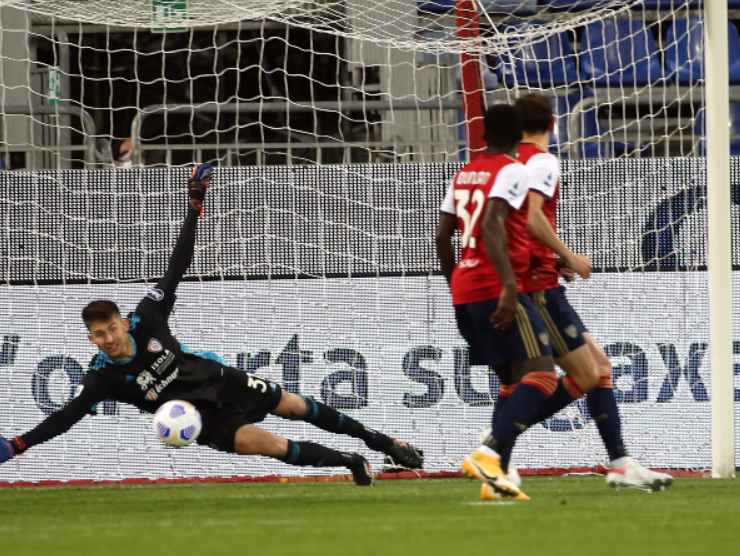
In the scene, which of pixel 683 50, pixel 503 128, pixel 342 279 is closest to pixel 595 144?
pixel 683 50

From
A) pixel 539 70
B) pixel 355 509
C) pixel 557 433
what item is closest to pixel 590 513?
pixel 355 509

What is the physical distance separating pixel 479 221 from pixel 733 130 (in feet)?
24.5

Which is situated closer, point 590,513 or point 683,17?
point 590,513

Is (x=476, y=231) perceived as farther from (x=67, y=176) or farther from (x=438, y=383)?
(x=67, y=176)

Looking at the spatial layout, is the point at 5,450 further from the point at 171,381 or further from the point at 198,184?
the point at 198,184

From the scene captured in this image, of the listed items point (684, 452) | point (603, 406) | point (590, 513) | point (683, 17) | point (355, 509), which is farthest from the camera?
point (683, 17)

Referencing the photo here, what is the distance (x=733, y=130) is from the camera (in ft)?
46.5

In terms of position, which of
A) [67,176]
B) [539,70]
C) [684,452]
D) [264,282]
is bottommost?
[684,452]

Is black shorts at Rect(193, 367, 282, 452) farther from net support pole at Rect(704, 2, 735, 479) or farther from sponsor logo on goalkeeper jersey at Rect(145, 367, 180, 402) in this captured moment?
net support pole at Rect(704, 2, 735, 479)

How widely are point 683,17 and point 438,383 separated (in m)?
3.75

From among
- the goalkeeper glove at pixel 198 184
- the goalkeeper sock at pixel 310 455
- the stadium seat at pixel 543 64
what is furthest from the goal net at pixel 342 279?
the goalkeeper sock at pixel 310 455

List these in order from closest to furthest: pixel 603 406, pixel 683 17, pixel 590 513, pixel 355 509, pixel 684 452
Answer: pixel 590 513 → pixel 355 509 → pixel 603 406 → pixel 684 452 → pixel 683 17

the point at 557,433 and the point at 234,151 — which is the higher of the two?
the point at 234,151

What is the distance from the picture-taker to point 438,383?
10727mm
